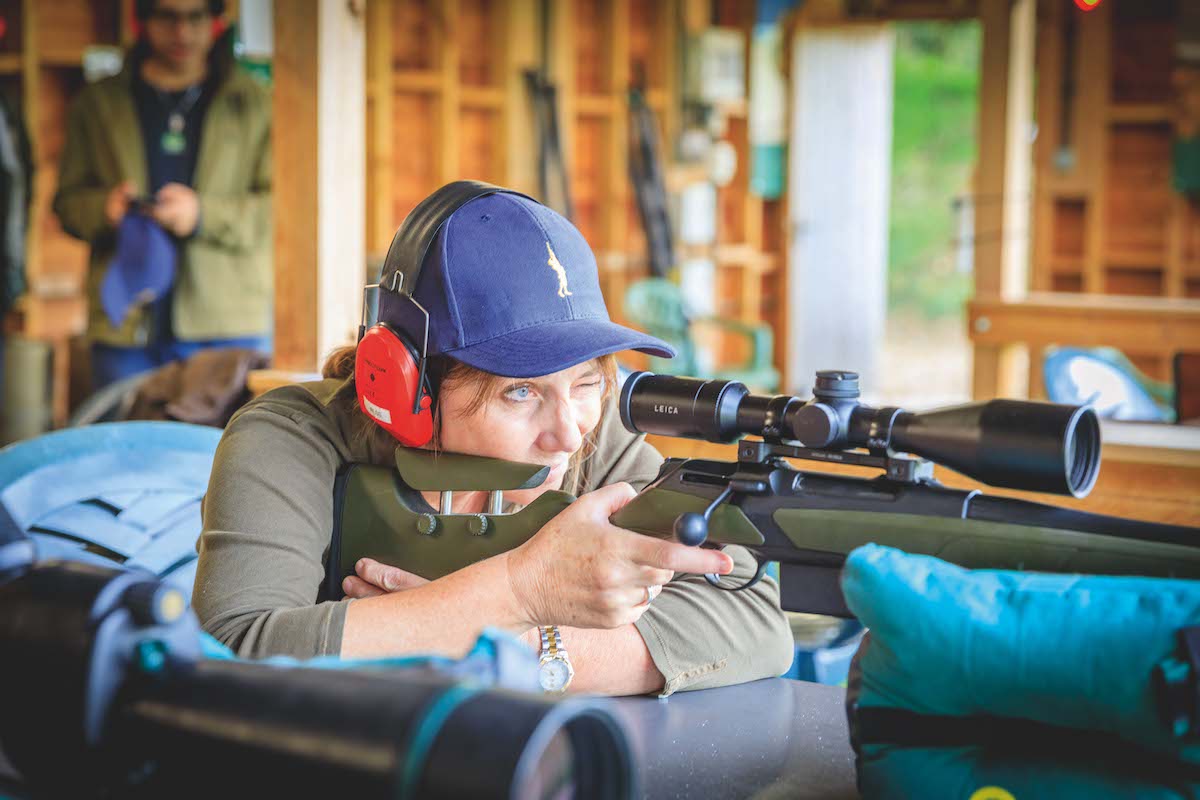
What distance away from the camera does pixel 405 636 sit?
1445 millimetres

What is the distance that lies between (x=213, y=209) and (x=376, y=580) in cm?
Answer: 307

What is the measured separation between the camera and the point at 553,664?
160 cm

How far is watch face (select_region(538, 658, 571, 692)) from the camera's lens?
1.59 m

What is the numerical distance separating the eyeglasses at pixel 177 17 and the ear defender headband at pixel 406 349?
3191mm

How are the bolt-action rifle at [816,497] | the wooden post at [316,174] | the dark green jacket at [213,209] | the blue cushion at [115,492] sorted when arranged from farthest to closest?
1. the dark green jacket at [213,209]
2. the wooden post at [316,174]
3. the blue cushion at [115,492]
4. the bolt-action rifle at [816,497]

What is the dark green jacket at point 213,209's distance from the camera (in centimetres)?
444

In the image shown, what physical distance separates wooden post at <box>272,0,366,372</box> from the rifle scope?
63.3 inches

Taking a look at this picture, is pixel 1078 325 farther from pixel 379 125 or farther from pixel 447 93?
pixel 447 93

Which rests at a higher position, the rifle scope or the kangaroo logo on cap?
the kangaroo logo on cap

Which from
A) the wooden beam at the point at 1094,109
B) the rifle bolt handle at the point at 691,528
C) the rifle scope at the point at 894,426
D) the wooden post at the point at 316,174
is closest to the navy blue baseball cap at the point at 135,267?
the wooden post at the point at 316,174

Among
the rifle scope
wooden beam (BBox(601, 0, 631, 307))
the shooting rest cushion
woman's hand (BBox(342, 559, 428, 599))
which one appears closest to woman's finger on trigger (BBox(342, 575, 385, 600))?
woman's hand (BBox(342, 559, 428, 599))

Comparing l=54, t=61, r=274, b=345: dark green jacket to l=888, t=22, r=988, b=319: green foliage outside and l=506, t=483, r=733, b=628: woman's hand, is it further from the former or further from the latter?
l=888, t=22, r=988, b=319: green foliage outside

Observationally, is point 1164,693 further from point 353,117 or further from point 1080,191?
point 1080,191

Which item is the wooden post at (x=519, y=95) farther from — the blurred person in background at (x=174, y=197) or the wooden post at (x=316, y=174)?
the wooden post at (x=316, y=174)
